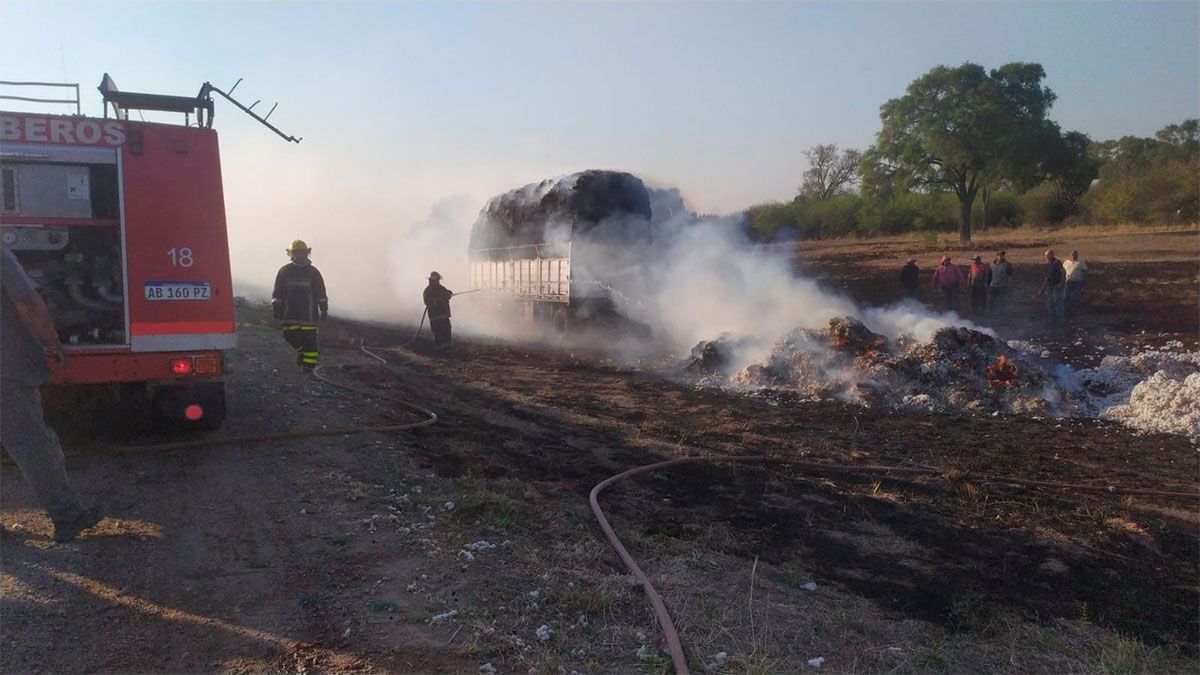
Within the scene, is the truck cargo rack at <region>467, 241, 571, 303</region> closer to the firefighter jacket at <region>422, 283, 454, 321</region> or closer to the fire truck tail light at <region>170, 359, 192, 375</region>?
the firefighter jacket at <region>422, 283, 454, 321</region>

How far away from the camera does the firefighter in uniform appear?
984cm

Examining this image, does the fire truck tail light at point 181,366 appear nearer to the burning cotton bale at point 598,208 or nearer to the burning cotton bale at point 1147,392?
the burning cotton bale at point 1147,392

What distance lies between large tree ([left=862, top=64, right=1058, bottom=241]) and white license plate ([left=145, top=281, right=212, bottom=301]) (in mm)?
27318

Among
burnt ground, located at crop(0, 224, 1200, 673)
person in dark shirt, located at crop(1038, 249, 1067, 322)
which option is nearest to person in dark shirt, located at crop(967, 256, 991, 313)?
person in dark shirt, located at crop(1038, 249, 1067, 322)

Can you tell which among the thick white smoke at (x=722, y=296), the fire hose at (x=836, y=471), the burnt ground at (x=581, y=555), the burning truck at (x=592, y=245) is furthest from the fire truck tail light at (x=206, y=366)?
the burning truck at (x=592, y=245)

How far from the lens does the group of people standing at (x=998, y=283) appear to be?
58.9 ft

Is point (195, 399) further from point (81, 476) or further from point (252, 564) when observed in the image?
point (252, 564)

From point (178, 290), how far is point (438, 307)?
33.8 feet

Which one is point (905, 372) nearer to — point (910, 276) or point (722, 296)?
point (722, 296)

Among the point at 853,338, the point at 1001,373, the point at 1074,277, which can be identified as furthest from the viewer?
the point at 1074,277

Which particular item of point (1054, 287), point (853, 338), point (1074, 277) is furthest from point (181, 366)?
point (1074, 277)

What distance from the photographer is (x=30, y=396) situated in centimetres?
470

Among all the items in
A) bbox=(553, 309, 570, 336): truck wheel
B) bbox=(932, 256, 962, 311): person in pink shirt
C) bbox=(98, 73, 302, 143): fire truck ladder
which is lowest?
bbox=(553, 309, 570, 336): truck wheel

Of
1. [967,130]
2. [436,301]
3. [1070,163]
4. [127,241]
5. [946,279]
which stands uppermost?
[967,130]
